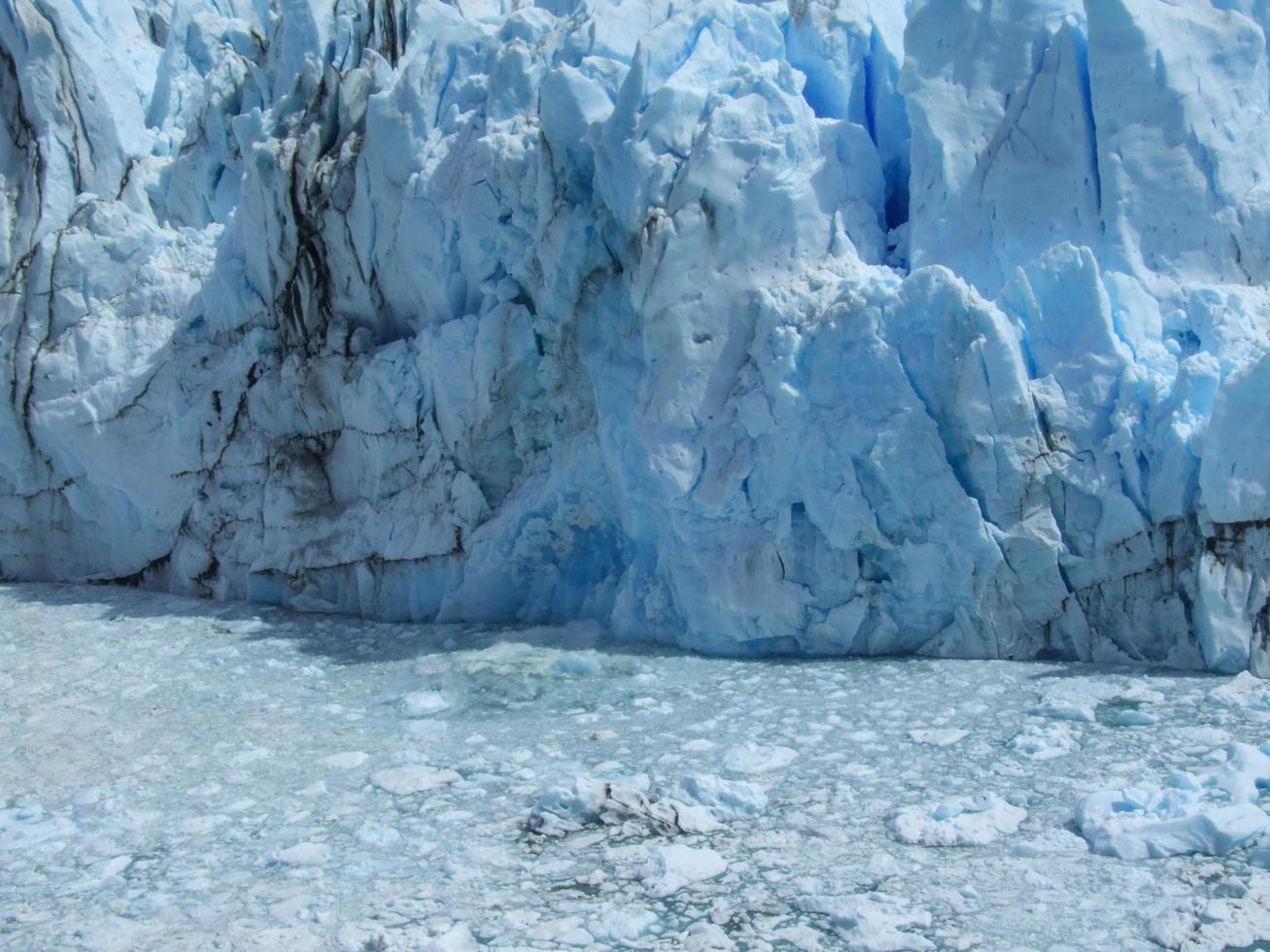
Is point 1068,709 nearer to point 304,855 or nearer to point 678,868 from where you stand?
point 678,868

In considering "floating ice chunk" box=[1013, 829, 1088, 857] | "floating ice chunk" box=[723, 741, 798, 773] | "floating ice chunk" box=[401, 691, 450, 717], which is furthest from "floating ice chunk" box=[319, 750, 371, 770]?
"floating ice chunk" box=[1013, 829, 1088, 857]

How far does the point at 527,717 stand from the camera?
4.85m

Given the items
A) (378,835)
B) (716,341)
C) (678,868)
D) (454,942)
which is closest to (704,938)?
(678,868)

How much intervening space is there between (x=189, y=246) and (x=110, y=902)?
596 centimetres

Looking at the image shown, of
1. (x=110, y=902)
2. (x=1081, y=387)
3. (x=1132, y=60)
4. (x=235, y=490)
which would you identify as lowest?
(x=110, y=902)

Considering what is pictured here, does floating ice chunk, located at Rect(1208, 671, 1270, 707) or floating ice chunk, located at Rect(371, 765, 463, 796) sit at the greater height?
floating ice chunk, located at Rect(1208, 671, 1270, 707)

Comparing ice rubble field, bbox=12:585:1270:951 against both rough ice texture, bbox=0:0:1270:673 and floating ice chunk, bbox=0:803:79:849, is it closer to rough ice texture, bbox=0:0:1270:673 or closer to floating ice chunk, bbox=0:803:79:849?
floating ice chunk, bbox=0:803:79:849

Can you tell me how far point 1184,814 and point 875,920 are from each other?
106 centimetres

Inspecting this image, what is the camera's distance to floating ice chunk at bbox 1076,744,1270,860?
10.6 ft

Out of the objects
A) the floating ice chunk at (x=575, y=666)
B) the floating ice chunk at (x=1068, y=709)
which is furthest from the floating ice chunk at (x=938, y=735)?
the floating ice chunk at (x=575, y=666)

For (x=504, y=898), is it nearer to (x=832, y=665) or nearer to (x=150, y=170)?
→ (x=832, y=665)

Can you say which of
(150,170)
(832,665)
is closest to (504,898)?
(832,665)

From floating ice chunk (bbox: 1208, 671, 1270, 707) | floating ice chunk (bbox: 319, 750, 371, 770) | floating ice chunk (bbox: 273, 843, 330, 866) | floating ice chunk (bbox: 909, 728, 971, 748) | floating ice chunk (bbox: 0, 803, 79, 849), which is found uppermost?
floating ice chunk (bbox: 1208, 671, 1270, 707)

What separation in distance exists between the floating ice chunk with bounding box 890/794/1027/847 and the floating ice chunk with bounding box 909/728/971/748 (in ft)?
1.84
